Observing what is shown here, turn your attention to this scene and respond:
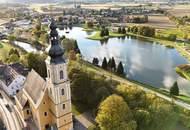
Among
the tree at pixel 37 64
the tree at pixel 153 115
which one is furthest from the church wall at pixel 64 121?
the tree at pixel 37 64

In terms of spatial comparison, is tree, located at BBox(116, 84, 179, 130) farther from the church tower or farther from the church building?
the church tower

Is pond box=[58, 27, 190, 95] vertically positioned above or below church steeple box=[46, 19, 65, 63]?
below

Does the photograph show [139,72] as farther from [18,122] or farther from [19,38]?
[19,38]

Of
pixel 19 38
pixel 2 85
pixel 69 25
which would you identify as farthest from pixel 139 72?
pixel 69 25

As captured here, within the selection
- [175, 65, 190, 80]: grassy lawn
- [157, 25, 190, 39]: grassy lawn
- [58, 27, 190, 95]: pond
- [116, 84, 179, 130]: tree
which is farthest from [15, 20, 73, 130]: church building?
[157, 25, 190, 39]: grassy lawn

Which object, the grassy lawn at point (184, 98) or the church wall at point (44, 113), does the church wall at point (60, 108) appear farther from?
the grassy lawn at point (184, 98)

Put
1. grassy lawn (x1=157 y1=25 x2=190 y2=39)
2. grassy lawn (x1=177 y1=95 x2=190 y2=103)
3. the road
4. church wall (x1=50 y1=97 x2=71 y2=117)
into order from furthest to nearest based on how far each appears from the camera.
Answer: grassy lawn (x1=157 y1=25 x2=190 y2=39), grassy lawn (x1=177 y1=95 x2=190 y2=103), the road, church wall (x1=50 y1=97 x2=71 y2=117)
